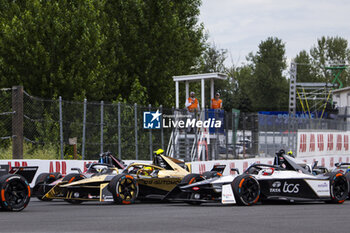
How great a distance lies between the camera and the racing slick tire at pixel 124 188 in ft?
43.4

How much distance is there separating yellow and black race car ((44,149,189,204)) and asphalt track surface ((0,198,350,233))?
112 cm

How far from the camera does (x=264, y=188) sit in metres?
13.0

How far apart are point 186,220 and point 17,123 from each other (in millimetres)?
9201

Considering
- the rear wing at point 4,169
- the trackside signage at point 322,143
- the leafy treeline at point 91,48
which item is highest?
the leafy treeline at point 91,48

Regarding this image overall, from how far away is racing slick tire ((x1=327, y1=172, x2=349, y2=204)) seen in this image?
44.9 ft

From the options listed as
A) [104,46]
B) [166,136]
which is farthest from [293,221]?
[104,46]

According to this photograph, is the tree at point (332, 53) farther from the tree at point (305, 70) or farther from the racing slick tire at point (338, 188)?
the racing slick tire at point (338, 188)

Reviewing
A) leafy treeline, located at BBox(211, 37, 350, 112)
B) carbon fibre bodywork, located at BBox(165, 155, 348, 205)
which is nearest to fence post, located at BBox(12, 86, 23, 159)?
carbon fibre bodywork, located at BBox(165, 155, 348, 205)

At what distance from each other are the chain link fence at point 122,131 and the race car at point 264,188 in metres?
5.65

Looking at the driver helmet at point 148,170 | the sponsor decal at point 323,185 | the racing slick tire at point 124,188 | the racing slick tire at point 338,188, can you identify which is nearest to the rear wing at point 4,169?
the driver helmet at point 148,170

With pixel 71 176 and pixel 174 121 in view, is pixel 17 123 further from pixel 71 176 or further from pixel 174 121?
pixel 174 121

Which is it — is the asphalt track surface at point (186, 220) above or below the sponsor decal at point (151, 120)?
below

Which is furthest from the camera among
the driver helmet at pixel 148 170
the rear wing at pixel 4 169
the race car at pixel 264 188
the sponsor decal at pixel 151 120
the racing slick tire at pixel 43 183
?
the sponsor decal at pixel 151 120

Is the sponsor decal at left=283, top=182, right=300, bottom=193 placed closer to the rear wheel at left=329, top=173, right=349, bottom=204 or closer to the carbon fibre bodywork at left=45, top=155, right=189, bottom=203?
the rear wheel at left=329, top=173, right=349, bottom=204
